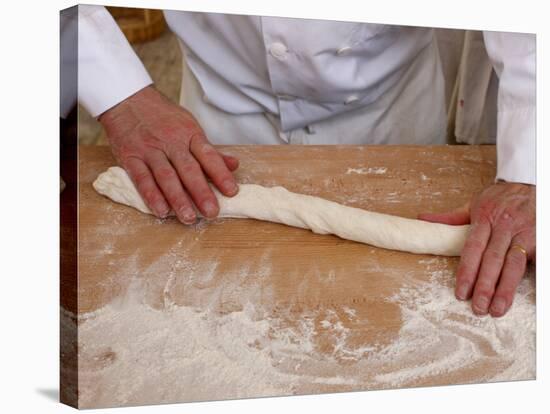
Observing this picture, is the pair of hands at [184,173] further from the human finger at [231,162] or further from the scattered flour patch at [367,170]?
the scattered flour patch at [367,170]

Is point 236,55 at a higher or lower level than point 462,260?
higher

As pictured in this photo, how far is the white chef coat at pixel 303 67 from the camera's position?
1.65 m

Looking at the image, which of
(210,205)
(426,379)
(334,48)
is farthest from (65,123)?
(426,379)

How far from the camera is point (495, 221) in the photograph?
5.94 feet

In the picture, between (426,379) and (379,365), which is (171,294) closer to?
(379,365)

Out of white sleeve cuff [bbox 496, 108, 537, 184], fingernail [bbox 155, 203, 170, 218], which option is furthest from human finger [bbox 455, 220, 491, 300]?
fingernail [bbox 155, 203, 170, 218]

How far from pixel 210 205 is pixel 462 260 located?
1.79 feet

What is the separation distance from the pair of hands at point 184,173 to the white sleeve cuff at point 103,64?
1.3 inches

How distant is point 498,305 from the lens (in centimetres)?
176

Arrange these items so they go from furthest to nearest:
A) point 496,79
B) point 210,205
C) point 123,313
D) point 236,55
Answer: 1. point 496,79
2. point 236,55
3. point 210,205
4. point 123,313

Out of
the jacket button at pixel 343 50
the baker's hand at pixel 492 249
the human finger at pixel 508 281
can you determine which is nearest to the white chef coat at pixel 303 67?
the jacket button at pixel 343 50

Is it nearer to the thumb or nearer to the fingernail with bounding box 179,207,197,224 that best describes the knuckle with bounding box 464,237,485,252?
the thumb

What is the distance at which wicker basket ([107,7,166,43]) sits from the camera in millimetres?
1633

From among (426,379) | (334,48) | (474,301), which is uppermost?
(334,48)
